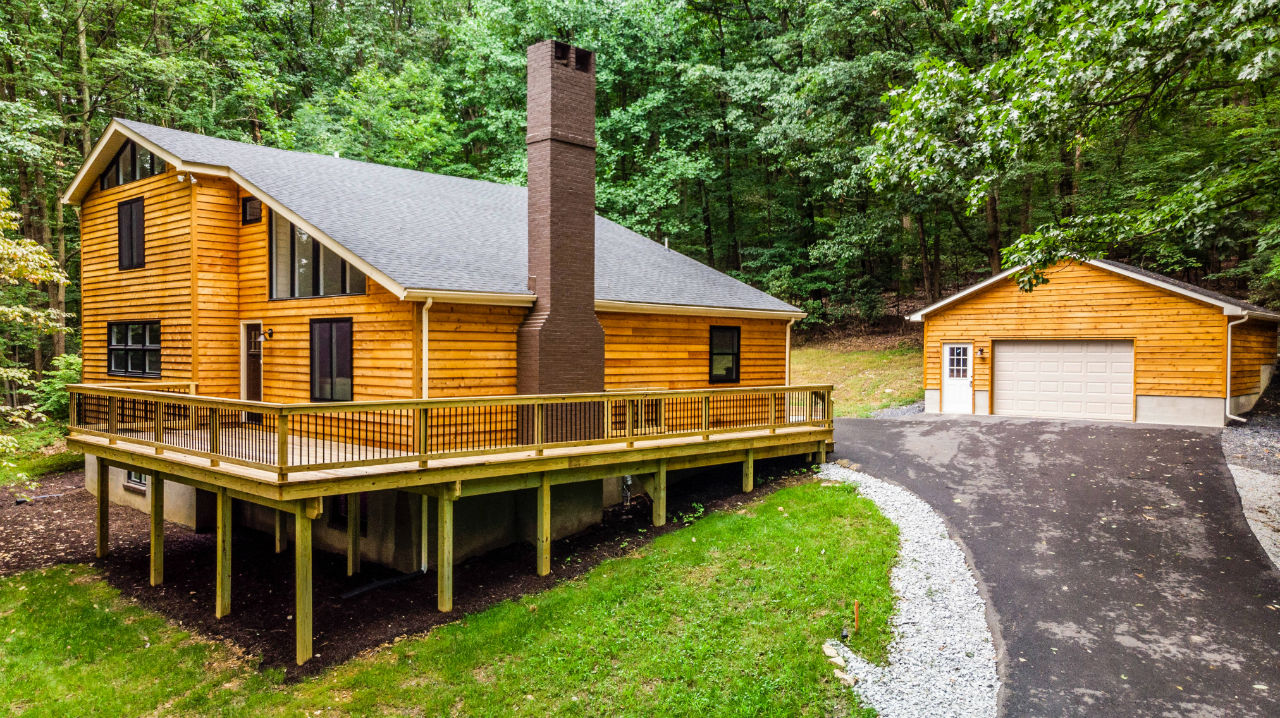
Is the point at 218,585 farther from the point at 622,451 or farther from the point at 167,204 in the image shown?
the point at 167,204

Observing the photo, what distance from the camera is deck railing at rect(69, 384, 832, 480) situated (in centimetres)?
798

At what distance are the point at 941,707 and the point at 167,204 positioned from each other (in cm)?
1489

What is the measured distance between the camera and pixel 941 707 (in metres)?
6.27

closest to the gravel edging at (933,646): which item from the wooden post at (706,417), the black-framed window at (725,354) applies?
the wooden post at (706,417)

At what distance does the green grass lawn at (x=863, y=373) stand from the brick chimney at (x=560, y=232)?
1137 centimetres

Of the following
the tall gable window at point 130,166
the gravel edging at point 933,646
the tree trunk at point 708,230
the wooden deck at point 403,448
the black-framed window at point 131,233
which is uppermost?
the tree trunk at point 708,230

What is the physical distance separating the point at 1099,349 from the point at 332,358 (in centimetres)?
1806

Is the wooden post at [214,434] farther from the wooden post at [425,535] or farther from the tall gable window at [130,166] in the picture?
the tall gable window at [130,166]

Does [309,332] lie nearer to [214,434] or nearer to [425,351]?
[425,351]

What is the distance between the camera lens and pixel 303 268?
37.9 ft

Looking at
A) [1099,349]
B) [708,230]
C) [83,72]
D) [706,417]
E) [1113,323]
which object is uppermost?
[83,72]

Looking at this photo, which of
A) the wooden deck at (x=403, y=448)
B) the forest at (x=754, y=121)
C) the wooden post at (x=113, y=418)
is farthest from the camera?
the wooden post at (x=113, y=418)

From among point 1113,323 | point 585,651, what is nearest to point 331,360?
point 585,651

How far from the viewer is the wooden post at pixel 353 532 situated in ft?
35.5
